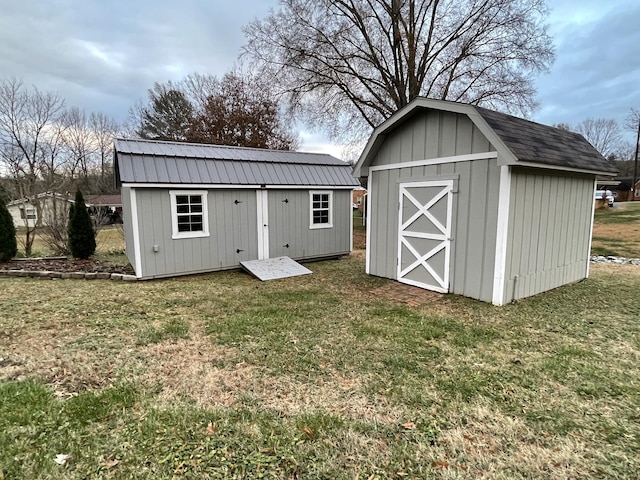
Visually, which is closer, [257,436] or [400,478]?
[400,478]

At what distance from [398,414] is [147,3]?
10995 millimetres

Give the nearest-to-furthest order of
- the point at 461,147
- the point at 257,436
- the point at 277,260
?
the point at 257,436 → the point at 461,147 → the point at 277,260

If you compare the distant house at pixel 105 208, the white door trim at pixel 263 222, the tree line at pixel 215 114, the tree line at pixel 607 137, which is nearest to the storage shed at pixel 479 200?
the white door trim at pixel 263 222

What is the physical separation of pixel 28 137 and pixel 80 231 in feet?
27.1

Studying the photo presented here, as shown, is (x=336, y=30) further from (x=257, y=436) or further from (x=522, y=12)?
(x=257, y=436)

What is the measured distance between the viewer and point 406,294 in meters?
5.92

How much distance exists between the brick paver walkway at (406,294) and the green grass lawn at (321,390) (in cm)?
25

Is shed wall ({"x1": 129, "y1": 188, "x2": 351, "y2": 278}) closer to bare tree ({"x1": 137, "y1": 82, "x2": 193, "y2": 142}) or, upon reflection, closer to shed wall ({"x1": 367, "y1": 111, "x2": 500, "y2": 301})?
shed wall ({"x1": 367, "y1": 111, "x2": 500, "y2": 301})

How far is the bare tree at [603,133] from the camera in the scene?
41594 millimetres

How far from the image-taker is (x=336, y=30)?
1305 cm

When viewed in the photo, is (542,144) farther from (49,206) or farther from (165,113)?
(165,113)

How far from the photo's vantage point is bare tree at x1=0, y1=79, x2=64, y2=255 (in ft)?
41.9

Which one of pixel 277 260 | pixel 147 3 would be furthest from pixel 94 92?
pixel 277 260

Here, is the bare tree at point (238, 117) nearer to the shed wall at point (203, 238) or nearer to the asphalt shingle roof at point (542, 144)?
the shed wall at point (203, 238)
